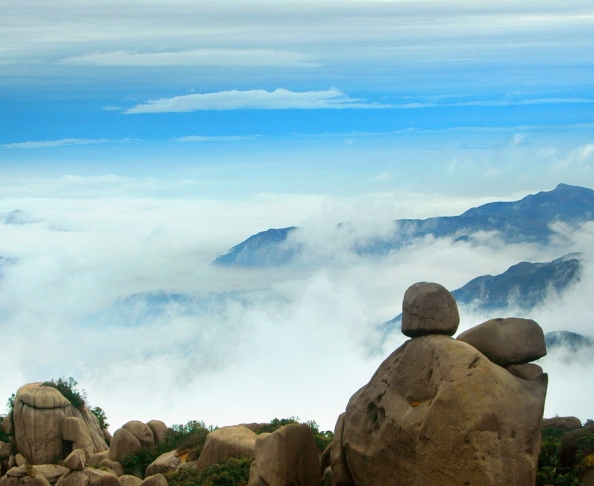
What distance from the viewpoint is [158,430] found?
5916 centimetres

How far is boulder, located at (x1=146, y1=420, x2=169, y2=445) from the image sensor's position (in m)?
58.7

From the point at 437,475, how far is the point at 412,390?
135 inches

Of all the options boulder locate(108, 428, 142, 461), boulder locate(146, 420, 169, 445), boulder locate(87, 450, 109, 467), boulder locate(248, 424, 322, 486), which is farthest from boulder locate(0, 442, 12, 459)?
boulder locate(248, 424, 322, 486)

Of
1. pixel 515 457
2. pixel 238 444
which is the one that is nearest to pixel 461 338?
pixel 515 457

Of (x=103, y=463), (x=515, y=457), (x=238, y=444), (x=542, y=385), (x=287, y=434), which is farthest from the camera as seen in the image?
(x=103, y=463)

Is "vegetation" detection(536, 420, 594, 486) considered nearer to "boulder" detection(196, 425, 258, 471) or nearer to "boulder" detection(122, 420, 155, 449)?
"boulder" detection(196, 425, 258, 471)

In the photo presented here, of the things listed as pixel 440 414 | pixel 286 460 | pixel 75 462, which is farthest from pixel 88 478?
pixel 440 414

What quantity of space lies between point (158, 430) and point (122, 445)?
4.21 m

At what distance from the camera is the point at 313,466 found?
3822 centimetres

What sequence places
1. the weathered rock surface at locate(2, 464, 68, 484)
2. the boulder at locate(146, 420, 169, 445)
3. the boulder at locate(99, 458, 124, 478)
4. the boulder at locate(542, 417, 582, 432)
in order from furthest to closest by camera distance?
the boulder at locate(146, 420, 169, 445)
the boulder at locate(99, 458, 124, 478)
the weathered rock surface at locate(2, 464, 68, 484)
the boulder at locate(542, 417, 582, 432)

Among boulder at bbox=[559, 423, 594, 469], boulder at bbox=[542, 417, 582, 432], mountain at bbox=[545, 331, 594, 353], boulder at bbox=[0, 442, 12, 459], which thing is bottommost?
mountain at bbox=[545, 331, 594, 353]

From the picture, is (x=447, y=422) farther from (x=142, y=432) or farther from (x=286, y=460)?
(x=142, y=432)

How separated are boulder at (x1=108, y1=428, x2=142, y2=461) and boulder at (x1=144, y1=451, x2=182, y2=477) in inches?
137

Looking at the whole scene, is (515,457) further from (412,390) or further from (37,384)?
(37,384)
